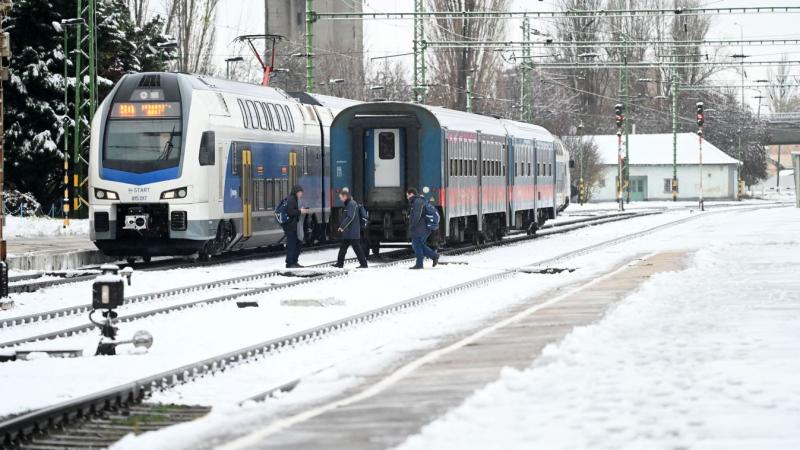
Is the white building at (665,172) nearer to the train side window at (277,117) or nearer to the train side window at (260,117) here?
the train side window at (277,117)

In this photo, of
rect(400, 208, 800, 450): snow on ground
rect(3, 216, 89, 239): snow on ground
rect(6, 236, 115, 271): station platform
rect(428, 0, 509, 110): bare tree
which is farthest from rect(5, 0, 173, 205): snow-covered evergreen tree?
rect(400, 208, 800, 450): snow on ground

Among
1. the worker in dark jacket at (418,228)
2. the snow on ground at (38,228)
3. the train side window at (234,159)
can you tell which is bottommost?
the snow on ground at (38,228)

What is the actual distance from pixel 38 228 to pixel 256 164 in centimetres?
1160

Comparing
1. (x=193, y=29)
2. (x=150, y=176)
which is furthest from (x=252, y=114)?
(x=193, y=29)

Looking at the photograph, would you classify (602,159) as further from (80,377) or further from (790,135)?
(80,377)

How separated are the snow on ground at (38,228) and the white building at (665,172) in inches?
2612

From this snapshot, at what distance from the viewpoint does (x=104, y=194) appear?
89.0 ft

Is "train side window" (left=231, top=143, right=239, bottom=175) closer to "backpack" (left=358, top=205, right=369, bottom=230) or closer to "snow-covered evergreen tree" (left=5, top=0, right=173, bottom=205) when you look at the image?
"backpack" (left=358, top=205, right=369, bottom=230)

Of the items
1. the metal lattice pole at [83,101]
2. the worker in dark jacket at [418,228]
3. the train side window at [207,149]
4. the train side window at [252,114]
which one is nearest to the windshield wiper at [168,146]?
the train side window at [207,149]

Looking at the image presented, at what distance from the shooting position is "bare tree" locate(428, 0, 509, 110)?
73312 millimetres

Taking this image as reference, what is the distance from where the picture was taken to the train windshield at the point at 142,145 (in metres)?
26.9

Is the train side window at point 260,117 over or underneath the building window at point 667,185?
over

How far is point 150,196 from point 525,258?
824cm

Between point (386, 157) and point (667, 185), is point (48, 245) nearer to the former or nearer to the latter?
point (386, 157)
